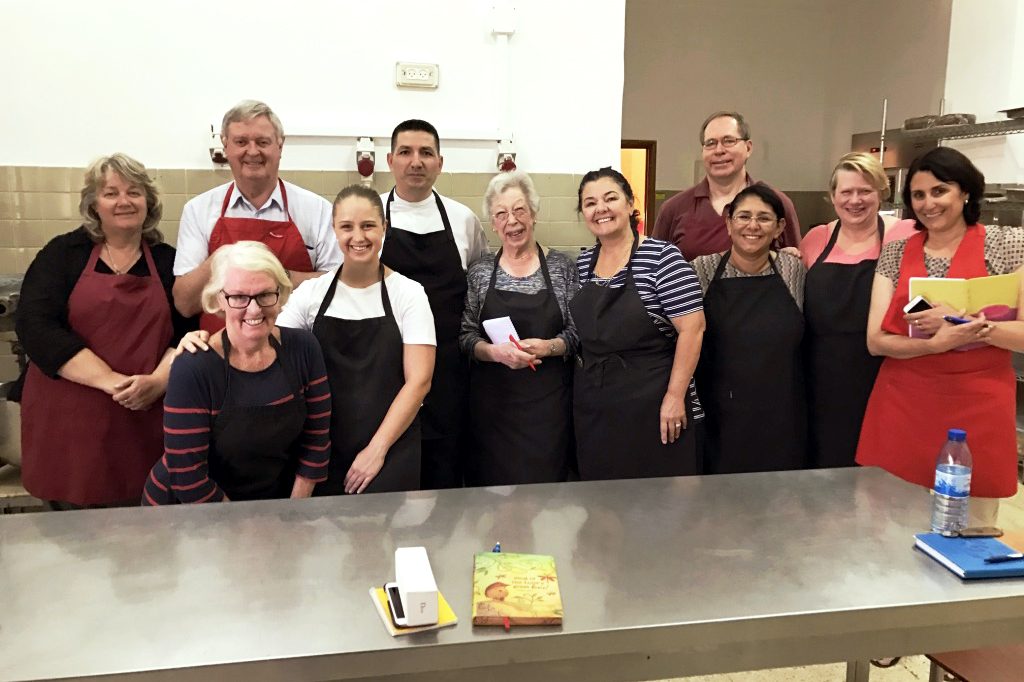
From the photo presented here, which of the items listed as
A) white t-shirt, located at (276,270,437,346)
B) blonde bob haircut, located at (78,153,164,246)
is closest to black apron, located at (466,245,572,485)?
white t-shirt, located at (276,270,437,346)

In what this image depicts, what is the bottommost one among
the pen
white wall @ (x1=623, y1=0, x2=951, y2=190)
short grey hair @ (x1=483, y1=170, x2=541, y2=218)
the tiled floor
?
the tiled floor

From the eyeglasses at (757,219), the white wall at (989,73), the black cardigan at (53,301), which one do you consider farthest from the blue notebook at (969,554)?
the white wall at (989,73)

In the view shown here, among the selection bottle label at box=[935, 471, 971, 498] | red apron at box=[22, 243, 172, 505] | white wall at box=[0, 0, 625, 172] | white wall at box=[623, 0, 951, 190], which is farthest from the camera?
white wall at box=[623, 0, 951, 190]

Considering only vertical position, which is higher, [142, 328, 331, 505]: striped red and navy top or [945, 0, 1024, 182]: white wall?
[945, 0, 1024, 182]: white wall

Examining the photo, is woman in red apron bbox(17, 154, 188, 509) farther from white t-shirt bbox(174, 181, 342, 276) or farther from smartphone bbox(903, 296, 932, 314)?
smartphone bbox(903, 296, 932, 314)

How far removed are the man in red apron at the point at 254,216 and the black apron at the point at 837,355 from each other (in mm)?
1683

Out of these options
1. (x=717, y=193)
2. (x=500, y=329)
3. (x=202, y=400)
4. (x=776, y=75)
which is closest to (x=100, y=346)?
(x=202, y=400)

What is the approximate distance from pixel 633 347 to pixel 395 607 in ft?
4.79

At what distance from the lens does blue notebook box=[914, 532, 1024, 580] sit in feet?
4.73

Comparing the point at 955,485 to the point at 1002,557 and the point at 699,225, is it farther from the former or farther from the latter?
the point at 699,225

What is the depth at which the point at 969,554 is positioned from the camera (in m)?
1.50

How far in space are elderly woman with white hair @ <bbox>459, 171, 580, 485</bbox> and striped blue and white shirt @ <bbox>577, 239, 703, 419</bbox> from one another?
0.25 m

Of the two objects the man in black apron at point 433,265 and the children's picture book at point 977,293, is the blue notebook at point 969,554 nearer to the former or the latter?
the children's picture book at point 977,293

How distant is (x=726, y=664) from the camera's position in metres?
1.34
